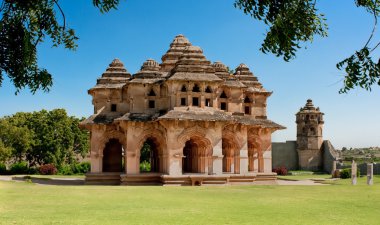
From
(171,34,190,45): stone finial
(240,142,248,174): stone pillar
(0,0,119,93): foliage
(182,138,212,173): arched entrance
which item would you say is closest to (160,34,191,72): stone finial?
(171,34,190,45): stone finial

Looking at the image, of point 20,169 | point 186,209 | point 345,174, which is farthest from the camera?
point 20,169

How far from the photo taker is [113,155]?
33.4 meters

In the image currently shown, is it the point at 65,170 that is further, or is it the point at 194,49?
the point at 65,170

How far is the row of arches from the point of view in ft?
90.7

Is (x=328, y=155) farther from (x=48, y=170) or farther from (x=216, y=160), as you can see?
(x=48, y=170)

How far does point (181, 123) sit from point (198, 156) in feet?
9.13

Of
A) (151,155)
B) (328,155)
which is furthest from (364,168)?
(151,155)

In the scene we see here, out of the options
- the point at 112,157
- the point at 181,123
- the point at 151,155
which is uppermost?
the point at 181,123

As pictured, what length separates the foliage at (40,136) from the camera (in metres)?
44.7

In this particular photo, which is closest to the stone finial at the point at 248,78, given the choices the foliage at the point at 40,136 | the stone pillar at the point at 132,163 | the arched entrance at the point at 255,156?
the arched entrance at the point at 255,156

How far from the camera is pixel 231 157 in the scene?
30000mm

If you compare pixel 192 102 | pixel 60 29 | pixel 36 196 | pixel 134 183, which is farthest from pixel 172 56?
pixel 60 29

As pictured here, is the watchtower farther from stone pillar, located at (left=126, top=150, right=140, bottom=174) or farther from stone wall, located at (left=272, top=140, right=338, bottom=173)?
stone pillar, located at (left=126, top=150, right=140, bottom=174)

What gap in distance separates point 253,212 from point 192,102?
46.1 feet
